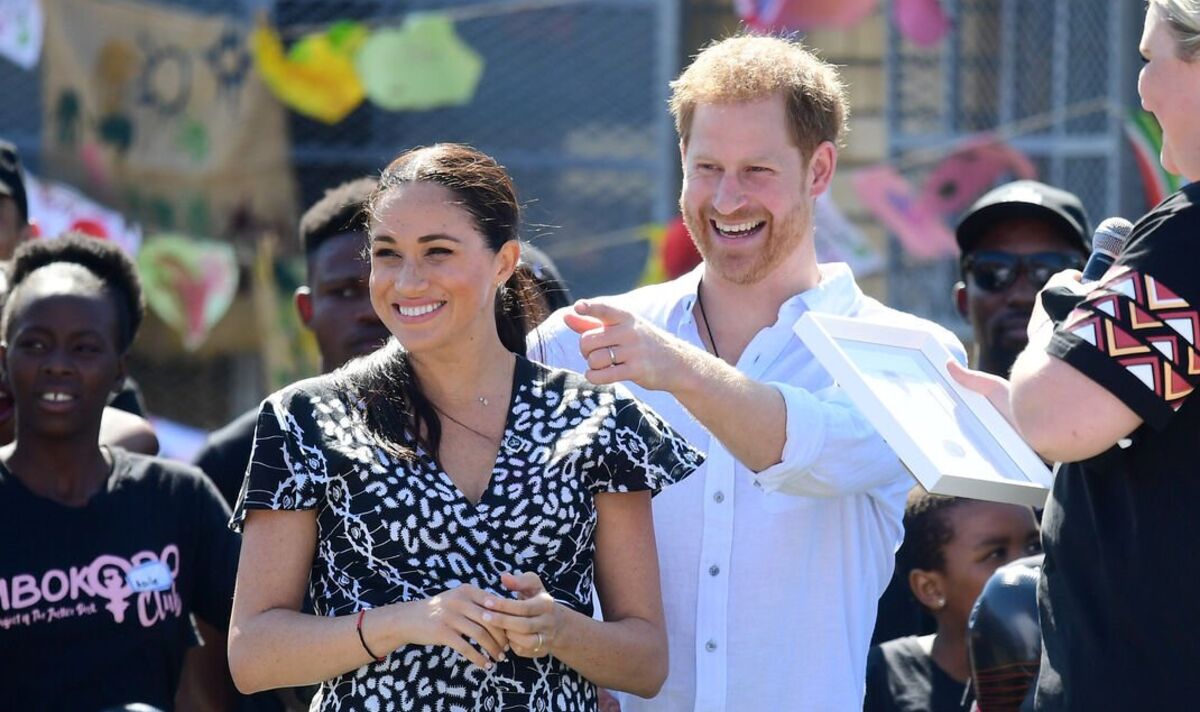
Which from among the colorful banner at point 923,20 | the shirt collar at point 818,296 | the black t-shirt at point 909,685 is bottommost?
the black t-shirt at point 909,685

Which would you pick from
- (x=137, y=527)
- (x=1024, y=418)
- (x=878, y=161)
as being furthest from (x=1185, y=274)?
(x=878, y=161)

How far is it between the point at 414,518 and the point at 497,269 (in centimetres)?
49

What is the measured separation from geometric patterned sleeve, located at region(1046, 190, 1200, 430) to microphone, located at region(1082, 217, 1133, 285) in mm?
142

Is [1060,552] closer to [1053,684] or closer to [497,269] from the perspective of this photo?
[1053,684]

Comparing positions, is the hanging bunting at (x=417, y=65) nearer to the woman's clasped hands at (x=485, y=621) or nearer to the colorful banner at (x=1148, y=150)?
the colorful banner at (x=1148, y=150)

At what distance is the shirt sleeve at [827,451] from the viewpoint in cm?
298

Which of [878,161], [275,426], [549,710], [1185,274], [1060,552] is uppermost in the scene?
[878,161]

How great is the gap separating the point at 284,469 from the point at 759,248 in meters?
1.03

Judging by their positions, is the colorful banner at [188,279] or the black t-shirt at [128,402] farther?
the colorful banner at [188,279]

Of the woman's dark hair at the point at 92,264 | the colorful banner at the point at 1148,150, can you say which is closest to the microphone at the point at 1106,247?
the woman's dark hair at the point at 92,264

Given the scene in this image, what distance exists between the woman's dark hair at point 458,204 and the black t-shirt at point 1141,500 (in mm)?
997

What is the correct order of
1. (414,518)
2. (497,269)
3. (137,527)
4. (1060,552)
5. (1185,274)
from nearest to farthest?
(1185,274) → (1060,552) → (414,518) → (497,269) → (137,527)

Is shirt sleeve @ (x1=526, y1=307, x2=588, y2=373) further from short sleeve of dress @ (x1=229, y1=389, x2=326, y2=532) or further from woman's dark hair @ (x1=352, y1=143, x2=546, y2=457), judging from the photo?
short sleeve of dress @ (x1=229, y1=389, x2=326, y2=532)

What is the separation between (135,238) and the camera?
279 inches
